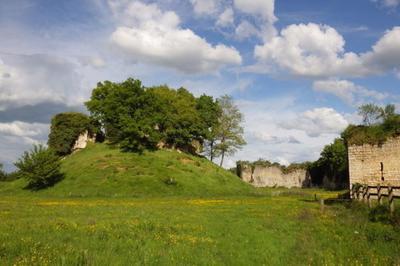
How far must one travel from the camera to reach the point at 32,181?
5947cm

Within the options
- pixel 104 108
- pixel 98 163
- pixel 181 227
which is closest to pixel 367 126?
pixel 181 227

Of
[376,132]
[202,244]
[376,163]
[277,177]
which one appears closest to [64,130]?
[277,177]

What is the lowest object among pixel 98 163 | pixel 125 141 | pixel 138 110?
pixel 98 163

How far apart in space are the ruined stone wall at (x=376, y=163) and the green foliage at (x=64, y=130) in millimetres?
57127

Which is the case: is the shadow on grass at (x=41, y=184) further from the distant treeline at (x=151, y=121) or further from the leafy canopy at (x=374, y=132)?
the leafy canopy at (x=374, y=132)

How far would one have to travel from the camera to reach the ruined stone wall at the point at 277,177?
100m

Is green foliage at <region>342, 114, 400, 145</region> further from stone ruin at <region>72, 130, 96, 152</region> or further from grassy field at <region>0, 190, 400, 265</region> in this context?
stone ruin at <region>72, 130, 96, 152</region>

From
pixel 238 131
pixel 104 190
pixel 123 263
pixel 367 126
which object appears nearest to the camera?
pixel 123 263

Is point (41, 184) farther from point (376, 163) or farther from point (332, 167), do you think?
point (332, 167)

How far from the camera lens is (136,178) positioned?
6188 centimetres

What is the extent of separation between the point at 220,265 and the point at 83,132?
76448 mm

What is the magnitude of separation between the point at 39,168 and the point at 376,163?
1788 inches

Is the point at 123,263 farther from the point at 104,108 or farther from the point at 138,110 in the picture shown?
the point at 104,108

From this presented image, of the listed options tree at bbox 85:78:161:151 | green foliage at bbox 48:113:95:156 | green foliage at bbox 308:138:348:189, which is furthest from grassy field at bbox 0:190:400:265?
green foliage at bbox 308:138:348:189
